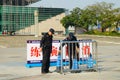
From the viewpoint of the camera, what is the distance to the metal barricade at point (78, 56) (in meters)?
15.3

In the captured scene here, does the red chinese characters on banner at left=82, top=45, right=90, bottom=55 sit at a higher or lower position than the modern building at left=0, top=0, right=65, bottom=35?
lower

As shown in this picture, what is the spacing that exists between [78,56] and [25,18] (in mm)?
105163

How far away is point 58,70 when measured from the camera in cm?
1515

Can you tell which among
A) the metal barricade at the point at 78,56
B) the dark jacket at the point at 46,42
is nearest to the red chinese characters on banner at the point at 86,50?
the metal barricade at the point at 78,56

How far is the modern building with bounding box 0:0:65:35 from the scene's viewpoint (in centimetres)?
11612

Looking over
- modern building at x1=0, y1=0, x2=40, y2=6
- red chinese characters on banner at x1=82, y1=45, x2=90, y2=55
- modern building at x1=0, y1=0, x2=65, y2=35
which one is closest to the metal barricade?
red chinese characters on banner at x1=82, y1=45, x2=90, y2=55

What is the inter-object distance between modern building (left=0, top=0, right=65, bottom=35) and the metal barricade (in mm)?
95734

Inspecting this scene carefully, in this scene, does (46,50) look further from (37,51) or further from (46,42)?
(37,51)

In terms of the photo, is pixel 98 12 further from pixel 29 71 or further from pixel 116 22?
pixel 29 71

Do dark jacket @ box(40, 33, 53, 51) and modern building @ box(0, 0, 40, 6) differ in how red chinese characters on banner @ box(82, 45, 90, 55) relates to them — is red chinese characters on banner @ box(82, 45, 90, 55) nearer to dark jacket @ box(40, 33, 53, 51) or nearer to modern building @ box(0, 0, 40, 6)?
dark jacket @ box(40, 33, 53, 51)

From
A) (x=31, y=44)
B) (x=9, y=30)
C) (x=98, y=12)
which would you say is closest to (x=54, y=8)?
(x=9, y=30)

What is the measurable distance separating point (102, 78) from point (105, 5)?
77.1 metres

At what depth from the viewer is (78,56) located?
1572 centimetres

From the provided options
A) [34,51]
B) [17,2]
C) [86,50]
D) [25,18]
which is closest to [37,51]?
[34,51]
